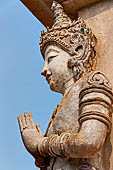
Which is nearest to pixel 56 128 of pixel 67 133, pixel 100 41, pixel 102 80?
pixel 67 133

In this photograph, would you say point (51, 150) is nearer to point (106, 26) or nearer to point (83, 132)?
point (83, 132)

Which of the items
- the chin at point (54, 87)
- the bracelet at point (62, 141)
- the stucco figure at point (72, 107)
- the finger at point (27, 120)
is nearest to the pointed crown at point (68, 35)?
the stucco figure at point (72, 107)

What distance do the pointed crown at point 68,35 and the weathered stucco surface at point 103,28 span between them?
11 cm

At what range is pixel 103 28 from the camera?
5551 mm

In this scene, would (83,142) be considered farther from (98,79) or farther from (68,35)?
(68,35)

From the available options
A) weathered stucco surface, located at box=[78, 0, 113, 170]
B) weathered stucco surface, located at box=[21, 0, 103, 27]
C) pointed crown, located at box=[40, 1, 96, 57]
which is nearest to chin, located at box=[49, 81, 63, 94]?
pointed crown, located at box=[40, 1, 96, 57]

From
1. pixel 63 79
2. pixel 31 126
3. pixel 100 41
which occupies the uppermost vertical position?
pixel 100 41

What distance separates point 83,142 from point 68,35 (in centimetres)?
140

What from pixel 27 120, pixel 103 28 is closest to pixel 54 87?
pixel 27 120

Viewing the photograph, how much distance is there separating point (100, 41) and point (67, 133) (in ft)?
3.87

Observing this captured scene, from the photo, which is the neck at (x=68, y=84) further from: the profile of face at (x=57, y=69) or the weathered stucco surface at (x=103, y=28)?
the weathered stucco surface at (x=103, y=28)

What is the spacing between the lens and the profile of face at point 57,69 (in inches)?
210

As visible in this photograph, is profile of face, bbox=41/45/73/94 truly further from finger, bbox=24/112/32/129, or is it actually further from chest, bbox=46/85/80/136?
finger, bbox=24/112/32/129

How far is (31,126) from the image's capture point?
5398 millimetres
